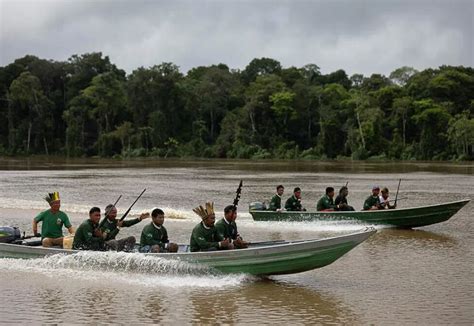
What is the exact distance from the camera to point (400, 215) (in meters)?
18.5

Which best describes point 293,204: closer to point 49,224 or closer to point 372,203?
point 372,203

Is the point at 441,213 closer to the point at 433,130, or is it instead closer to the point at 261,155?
the point at 433,130

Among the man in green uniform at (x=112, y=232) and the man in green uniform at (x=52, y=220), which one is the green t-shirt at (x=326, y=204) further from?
the man in green uniform at (x=52, y=220)

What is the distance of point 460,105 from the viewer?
7781cm

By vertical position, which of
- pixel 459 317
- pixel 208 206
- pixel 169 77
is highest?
pixel 169 77

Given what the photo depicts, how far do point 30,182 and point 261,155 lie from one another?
45302 millimetres

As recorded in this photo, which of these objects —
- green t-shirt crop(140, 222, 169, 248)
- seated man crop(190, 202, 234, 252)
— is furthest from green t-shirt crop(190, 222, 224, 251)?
green t-shirt crop(140, 222, 169, 248)

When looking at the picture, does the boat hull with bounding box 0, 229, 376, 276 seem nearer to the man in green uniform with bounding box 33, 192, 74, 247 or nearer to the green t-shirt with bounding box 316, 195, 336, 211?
the man in green uniform with bounding box 33, 192, 74, 247

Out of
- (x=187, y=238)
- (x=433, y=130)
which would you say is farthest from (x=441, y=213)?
(x=433, y=130)

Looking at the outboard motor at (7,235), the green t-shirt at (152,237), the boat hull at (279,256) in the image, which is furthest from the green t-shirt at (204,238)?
the outboard motor at (7,235)

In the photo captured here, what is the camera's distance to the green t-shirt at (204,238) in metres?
11.4

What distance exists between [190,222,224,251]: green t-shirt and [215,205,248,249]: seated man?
0.11 metres

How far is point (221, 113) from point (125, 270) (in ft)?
253

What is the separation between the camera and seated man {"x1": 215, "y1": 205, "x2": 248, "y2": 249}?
1146 centimetres
